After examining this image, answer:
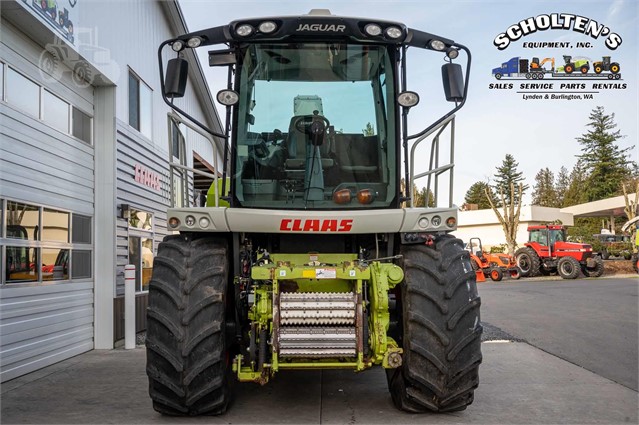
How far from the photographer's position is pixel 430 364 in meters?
4.43

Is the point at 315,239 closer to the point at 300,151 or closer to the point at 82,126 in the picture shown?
the point at 300,151

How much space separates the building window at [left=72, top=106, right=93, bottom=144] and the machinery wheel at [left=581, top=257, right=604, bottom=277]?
23.2m

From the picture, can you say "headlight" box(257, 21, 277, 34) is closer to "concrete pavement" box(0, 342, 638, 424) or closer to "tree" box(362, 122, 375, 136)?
"tree" box(362, 122, 375, 136)

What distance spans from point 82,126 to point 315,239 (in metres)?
5.24

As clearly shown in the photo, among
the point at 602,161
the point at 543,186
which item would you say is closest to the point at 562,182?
the point at 543,186

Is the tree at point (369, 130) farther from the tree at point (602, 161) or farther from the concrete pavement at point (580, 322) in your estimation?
the tree at point (602, 161)

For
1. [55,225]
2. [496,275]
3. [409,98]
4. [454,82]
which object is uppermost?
[454,82]

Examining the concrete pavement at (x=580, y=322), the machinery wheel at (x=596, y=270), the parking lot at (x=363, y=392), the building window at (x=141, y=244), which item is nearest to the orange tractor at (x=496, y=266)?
the machinery wheel at (x=596, y=270)

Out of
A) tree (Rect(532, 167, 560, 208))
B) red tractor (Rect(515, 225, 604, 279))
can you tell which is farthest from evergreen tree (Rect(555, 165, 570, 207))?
red tractor (Rect(515, 225, 604, 279))

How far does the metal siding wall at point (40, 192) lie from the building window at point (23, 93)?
95 millimetres

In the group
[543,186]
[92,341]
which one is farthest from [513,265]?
[543,186]

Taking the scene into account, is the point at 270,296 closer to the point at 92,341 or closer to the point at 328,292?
the point at 328,292

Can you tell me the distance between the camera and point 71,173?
817 centimetres

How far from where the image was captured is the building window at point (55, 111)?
7547mm
